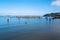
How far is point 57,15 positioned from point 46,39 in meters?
87.1

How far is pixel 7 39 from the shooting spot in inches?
620

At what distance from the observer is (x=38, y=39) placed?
15.9 metres

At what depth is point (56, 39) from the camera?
15734 mm

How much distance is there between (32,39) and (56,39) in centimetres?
333

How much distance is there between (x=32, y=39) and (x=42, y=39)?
1.40m

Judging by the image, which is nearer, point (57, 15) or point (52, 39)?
point (52, 39)

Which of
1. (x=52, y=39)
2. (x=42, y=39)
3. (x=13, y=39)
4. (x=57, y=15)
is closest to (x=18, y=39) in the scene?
(x=13, y=39)

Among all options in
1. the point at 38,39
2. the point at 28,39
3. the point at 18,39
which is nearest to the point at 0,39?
the point at 18,39

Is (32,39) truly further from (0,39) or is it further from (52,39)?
(0,39)

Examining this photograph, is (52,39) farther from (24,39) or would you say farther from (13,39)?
(13,39)

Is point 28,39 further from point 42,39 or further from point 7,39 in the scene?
point 7,39

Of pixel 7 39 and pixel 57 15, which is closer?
pixel 7 39

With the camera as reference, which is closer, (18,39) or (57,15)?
(18,39)

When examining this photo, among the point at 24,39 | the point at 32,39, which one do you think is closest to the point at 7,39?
the point at 24,39
